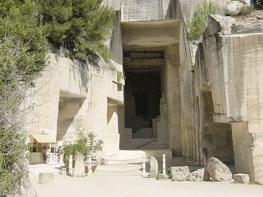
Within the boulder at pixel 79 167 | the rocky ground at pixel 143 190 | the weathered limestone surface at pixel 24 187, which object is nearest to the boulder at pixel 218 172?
the rocky ground at pixel 143 190

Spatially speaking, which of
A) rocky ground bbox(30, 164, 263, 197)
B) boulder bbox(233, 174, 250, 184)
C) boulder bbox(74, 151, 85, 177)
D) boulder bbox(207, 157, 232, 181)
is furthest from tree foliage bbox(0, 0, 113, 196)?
boulder bbox(233, 174, 250, 184)

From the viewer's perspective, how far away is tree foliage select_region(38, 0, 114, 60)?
701 inches

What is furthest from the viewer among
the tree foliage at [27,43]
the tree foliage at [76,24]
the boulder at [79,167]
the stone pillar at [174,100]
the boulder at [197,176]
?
the stone pillar at [174,100]

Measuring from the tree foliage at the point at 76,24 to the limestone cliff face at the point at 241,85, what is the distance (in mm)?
7738

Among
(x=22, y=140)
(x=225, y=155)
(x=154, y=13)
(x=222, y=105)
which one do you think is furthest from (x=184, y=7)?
(x=22, y=140)

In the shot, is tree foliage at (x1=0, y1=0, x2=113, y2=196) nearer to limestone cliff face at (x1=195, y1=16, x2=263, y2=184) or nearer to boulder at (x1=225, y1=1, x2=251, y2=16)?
limestone cliff face at (x1=195, y1=16, x2=263, y2=184)

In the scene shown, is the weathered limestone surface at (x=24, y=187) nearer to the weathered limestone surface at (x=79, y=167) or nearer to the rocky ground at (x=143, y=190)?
the rocky ground at (x=143, y=190)

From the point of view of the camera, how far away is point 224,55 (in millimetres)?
12352

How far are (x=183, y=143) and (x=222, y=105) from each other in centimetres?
1086

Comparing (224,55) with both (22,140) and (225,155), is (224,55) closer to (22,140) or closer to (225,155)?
(225,155)

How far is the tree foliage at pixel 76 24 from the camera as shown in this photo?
17797 millimetres

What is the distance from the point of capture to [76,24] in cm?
1855

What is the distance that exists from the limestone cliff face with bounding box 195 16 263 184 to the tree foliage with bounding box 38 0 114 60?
774 cm

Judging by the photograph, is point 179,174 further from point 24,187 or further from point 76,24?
point 76,24
